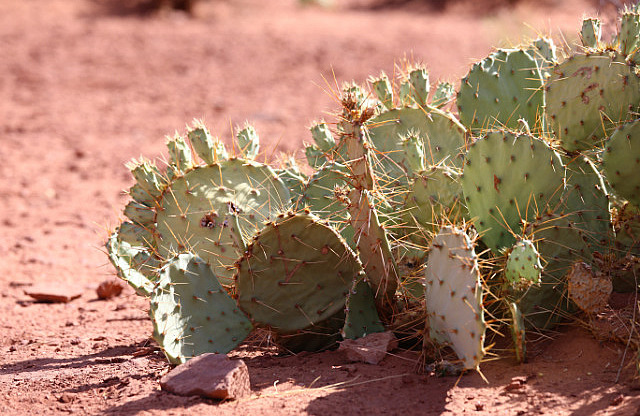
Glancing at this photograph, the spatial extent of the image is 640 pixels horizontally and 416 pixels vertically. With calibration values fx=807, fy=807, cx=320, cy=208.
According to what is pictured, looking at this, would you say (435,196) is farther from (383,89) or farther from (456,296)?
(383,89)

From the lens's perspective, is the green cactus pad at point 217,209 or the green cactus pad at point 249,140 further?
the green cactus pad at point 249,140

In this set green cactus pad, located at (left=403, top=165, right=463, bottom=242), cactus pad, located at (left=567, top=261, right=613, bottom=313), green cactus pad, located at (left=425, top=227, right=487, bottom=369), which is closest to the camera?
green cactus pad, located at (left=425, top=227, right=487, bottom=369)

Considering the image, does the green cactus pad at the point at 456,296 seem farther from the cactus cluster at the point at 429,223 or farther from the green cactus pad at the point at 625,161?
the green cactus pad at the point at 625,161

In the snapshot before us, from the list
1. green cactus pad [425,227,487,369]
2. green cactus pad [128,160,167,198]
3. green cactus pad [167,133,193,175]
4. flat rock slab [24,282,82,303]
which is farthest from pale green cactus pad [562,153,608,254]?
flat rock slab [24,282,82,303]

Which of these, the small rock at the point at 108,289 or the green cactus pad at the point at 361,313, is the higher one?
the green cactus pad at the point at 361,313

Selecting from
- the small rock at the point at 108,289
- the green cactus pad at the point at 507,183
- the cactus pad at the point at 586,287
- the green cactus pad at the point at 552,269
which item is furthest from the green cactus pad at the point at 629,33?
the small rock at the point at 108,289

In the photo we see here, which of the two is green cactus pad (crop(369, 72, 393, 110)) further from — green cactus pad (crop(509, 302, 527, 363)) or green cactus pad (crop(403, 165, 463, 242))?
green cactus pad (crop(509, 302, 527, 363))

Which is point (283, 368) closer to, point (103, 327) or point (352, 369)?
point (352, 369)
